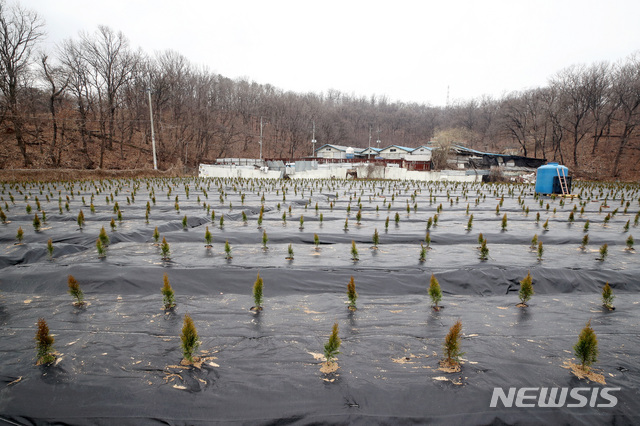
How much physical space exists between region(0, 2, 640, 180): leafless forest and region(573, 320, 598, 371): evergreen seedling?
30.5m

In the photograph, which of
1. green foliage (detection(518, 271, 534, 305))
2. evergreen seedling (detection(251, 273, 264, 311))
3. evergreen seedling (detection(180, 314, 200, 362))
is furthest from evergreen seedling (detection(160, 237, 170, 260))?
green foliage (detection(518, 271, 534, 305))

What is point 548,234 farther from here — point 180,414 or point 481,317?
point 180,414

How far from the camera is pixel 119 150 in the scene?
40500 mm

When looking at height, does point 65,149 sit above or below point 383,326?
above

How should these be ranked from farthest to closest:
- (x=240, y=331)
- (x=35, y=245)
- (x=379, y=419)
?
1. (x=35, y=245)
2. (x=240, y=331)
3. (x=379, y=419)

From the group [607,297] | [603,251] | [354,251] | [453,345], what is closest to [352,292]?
[453,345]

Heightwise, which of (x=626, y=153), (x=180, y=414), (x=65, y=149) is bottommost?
(x=180, y=414)

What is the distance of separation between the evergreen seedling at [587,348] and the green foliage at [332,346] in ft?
7.10

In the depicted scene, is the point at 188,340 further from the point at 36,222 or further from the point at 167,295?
the point at 36,222

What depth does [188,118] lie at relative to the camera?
46.3 meters

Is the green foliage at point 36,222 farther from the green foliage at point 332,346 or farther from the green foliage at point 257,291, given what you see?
the green foliage at point 332,346

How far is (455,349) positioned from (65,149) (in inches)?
1795

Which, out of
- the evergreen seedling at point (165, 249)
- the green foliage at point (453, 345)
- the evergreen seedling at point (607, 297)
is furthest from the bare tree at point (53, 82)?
the evergreen seedling at point (607, 297)

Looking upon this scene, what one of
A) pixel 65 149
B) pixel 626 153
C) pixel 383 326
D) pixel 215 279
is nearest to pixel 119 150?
pixel 65 149
